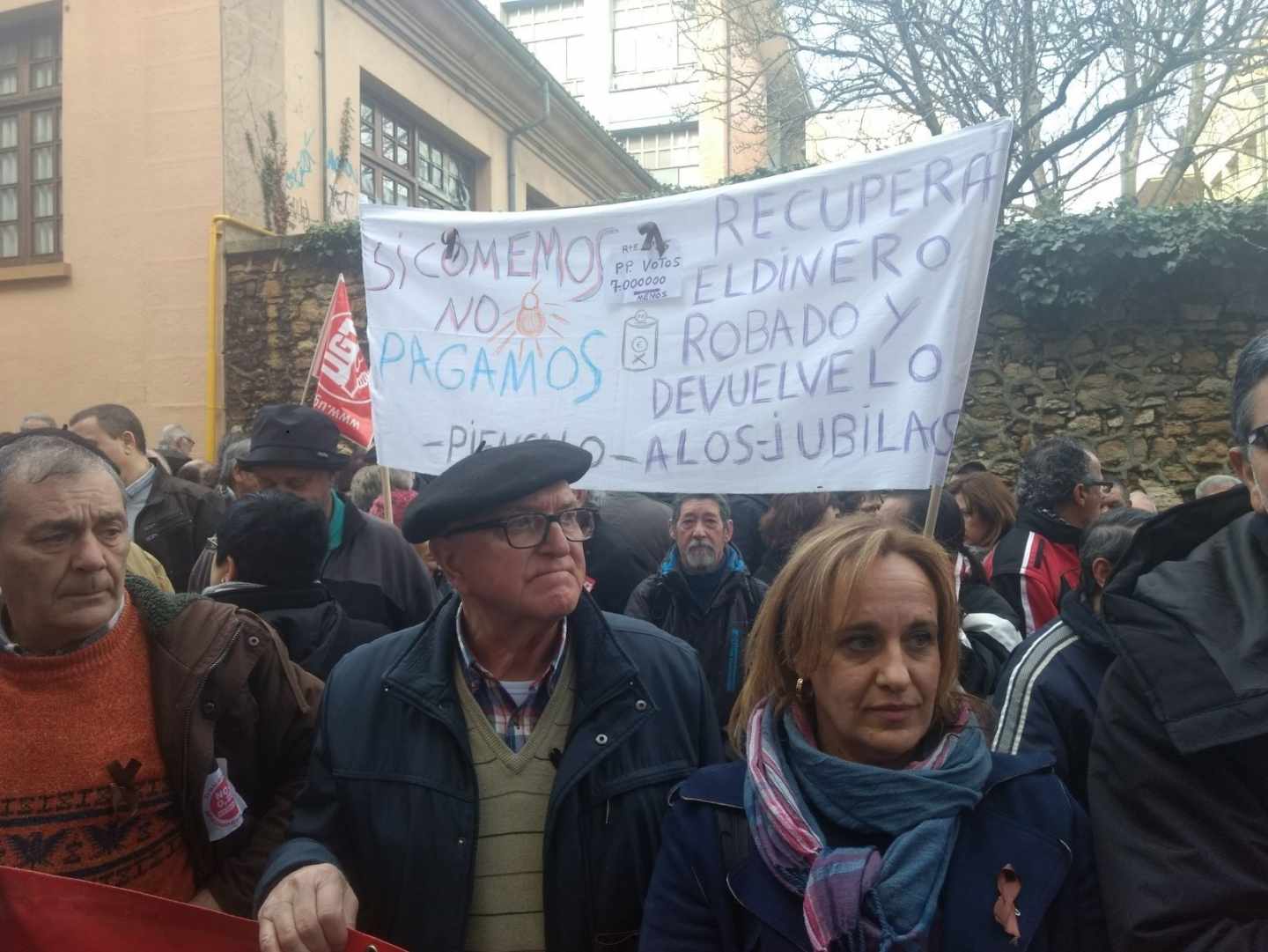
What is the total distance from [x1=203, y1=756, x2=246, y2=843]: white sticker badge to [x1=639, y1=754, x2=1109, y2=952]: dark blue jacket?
0.89 m

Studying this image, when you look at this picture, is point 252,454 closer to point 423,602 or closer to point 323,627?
point 423,602

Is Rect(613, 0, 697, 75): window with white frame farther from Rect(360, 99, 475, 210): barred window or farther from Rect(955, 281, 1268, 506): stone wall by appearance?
Rect(955, 281, 1268, 506): stone wall

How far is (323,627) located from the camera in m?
2.82

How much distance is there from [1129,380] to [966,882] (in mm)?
8009

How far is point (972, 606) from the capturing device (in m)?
3.50

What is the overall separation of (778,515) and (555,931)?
3.16 meters

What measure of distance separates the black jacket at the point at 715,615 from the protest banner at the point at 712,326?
770 mm

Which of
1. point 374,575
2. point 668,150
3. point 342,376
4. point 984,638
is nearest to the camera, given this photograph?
point 984,638

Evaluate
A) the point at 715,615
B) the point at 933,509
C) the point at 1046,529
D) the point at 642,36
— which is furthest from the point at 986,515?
the point at 642,36

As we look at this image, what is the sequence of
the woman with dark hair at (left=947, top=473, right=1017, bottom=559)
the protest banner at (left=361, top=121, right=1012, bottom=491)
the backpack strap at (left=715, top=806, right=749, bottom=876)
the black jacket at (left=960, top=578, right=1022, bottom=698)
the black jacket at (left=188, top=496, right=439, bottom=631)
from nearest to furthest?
the backpack strap at (left=715, top=806, right=749, bottom=876) < the black jacket at (left=960, top=578, right=1022, bottom=698) < the protest banner at (left=361, top=121, right=1012, bottom=491) < the black jacket at (left=188, top=496, right=439, bottom=631) < the woman with dark hair at (left=947, top=473, right=1017, bottom=559)

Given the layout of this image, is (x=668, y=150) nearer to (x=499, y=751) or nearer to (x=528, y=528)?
(x=528, y=528)

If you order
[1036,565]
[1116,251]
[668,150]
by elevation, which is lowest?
[1036,565]

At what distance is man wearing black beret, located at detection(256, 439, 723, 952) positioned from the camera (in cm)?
180

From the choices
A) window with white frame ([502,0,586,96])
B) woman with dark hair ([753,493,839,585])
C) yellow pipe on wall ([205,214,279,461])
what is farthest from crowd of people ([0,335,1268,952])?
window with white frame ([502,0,586,96])
